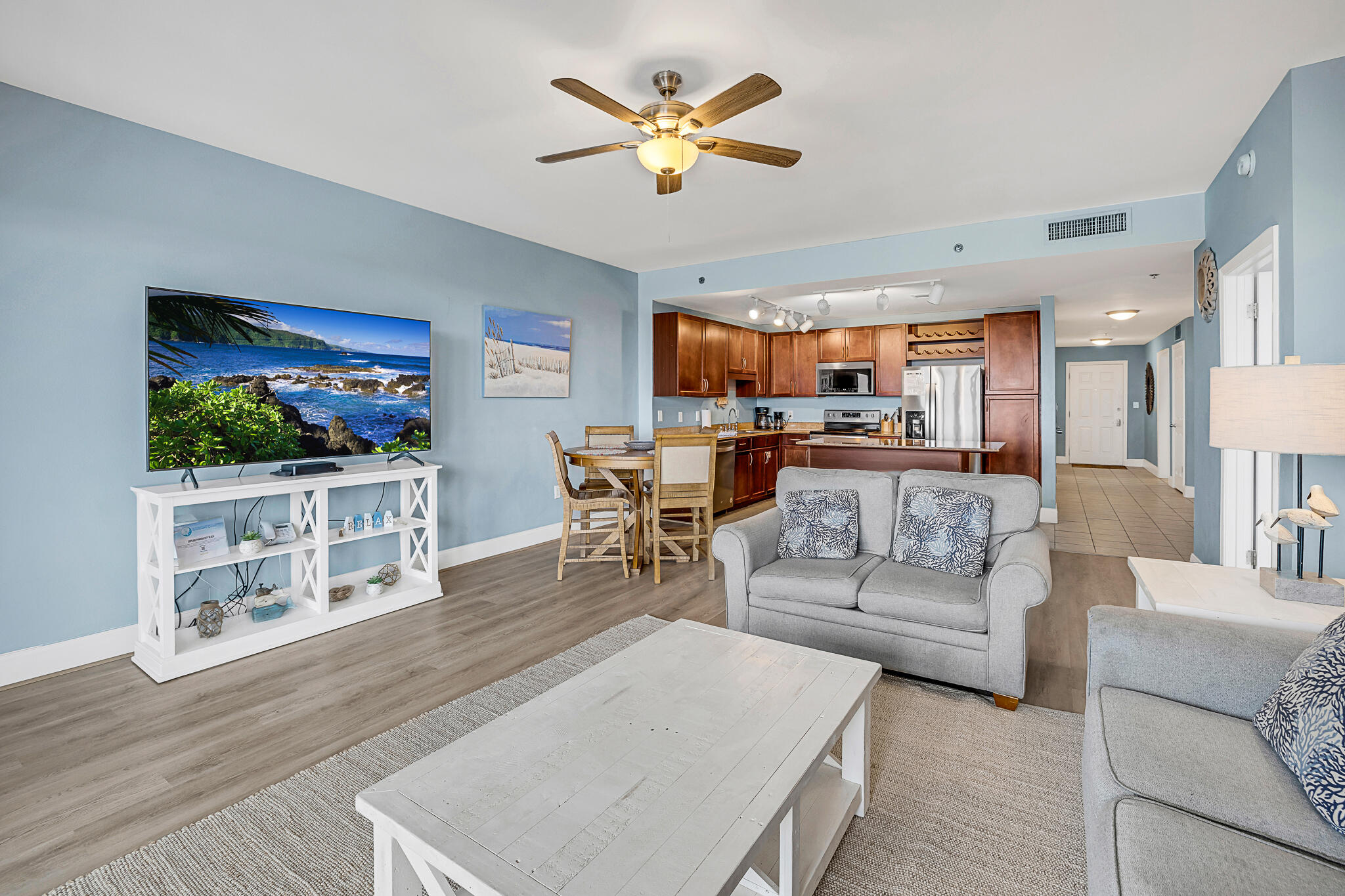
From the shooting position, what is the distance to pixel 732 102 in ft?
7.28

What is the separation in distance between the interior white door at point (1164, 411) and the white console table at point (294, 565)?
1053cm

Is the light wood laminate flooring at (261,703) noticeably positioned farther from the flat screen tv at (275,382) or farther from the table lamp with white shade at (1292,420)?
the flat screen tv at (275,382)

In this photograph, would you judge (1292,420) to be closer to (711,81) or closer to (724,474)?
(711,81)

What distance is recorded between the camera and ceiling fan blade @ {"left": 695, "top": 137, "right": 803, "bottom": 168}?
2533 millimetres

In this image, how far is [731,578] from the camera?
301cm

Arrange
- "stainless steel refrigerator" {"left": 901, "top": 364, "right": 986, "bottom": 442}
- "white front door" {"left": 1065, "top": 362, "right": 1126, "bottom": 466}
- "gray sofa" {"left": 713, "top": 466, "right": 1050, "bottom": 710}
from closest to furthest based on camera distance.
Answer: "gray sofa" {"left": 713, "top": 466, "right": 1050, "bottom": 710}
"stainless steel refrigerator" {"left": 901, "top": 364, "right": 986, "bottom": 442}
"white front door" {"left": 1065, "top": 362, "right": 1126, "bottom": 466}

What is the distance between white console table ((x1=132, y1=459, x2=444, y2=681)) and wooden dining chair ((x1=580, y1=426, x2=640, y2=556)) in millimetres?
1301

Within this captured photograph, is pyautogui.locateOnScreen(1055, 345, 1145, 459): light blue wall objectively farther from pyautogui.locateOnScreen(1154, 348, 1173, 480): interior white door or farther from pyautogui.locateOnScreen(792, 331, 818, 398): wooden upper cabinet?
pyautogui.locateOnScreen(792, 331, 818, 398): wooden upper cabinet

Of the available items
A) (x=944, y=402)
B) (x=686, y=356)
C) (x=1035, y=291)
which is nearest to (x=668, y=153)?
(x=686, y=356)

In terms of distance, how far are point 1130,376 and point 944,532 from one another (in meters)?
11.1

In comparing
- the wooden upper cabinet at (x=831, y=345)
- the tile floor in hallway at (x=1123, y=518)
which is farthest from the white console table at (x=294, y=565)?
the wooden upper cabinet at (x=831, y=345)

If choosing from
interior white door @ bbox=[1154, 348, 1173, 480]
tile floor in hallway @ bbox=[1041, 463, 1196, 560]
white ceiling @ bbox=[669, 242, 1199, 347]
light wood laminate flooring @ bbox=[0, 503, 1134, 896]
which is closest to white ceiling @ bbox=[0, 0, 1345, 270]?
white ceiling @ bbox=[669, 242, 1199, 347]

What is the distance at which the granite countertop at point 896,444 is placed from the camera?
541 cm

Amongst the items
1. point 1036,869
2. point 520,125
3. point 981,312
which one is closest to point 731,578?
point 1036,869
